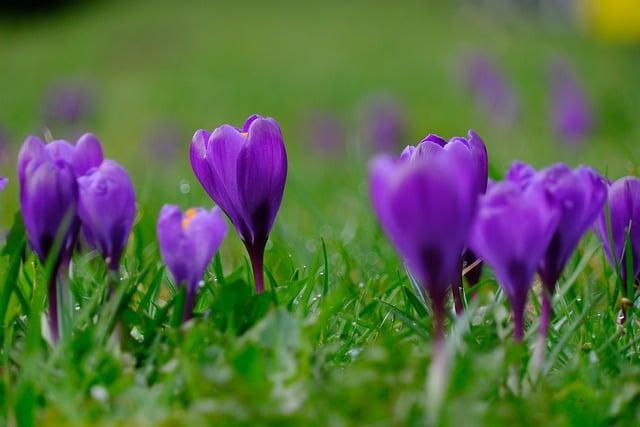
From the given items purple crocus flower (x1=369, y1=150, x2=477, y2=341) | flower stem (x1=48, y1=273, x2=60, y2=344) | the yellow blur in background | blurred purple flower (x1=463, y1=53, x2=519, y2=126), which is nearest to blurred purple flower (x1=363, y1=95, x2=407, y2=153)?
blurred purple flower (x1=463, y1=53, x2=519, y2=126)

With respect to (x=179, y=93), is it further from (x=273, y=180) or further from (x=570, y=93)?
(x=273, y=180)

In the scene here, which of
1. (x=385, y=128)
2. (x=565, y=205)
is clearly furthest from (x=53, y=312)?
(x=385, y=128)

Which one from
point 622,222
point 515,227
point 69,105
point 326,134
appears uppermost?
point 515,227

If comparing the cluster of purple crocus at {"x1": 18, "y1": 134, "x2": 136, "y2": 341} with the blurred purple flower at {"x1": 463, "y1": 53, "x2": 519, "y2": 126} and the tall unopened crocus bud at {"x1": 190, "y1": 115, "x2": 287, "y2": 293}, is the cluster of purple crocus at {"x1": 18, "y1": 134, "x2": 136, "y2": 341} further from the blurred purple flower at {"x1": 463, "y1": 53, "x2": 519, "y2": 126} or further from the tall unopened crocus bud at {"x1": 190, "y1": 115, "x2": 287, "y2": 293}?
the blurred purple flower at {"x1": 463, "y1": 53, "x2": 519, "y2": 126}

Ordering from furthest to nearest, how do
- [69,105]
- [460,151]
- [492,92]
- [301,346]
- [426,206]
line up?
[69,105] → [492,92] → [460,151] → [301,346] → [426,206]

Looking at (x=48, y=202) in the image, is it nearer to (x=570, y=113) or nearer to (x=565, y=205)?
(x=565, y=205)

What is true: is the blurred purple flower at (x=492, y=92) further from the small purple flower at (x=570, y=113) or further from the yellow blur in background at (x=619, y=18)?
the yellow blur in background at (x=619, y=18)
